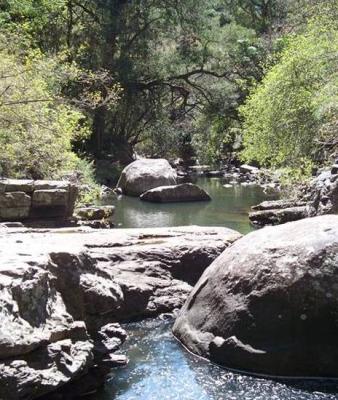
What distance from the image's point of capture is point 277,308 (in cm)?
710

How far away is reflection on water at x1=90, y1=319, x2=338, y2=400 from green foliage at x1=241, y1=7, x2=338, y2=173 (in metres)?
12.5

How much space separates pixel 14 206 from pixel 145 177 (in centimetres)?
1280

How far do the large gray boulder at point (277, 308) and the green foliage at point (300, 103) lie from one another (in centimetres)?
1171

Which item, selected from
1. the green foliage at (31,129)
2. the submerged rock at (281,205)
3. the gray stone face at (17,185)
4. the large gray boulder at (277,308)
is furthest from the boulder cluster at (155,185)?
the large gray boulder at (277,308)

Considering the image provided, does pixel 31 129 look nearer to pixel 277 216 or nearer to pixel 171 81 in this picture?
pixel 277 216

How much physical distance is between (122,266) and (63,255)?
360 cm

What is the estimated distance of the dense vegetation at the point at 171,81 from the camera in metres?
19.1

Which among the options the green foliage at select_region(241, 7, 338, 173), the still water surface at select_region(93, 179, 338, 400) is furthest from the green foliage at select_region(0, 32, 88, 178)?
the still water surface at select_region(93, 179, 338, 400)

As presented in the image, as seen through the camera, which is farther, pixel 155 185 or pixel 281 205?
pixel 155 185

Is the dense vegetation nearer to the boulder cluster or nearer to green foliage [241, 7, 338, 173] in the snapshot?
green foliage [241, 7, 338, 173]

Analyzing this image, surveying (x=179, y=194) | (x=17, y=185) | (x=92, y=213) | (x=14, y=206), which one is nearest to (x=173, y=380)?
(x=14, y=206)

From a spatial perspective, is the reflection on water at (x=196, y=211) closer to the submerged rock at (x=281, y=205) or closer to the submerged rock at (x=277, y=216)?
the submerged rock at (x=277, y=216)

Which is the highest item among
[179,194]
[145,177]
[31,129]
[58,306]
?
[31,129]

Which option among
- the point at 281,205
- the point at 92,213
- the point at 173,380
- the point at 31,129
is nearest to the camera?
the point at 173,380
